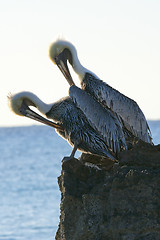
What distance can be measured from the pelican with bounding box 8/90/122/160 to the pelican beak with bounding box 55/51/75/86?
0.69 meters

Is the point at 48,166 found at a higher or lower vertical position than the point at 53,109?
higher

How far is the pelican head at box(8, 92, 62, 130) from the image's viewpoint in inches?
292

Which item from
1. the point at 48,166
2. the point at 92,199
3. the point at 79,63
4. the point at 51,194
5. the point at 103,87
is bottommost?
the point at 92,199

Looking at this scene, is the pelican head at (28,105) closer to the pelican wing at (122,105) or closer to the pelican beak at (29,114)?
the pelican beak at (29,114)

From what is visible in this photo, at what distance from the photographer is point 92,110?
739cm

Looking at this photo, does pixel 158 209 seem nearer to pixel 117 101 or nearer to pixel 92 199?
pixel 92 199

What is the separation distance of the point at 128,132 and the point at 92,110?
58cm

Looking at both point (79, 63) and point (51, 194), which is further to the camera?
point (51, 194)

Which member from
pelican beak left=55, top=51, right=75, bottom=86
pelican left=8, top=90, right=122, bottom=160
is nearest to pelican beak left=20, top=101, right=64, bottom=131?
pelican left=8, top=90, right=122, bottom=160

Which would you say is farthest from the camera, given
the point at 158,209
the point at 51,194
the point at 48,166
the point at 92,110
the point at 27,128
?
the point at 27,128

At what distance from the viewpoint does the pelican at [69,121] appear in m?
7.29

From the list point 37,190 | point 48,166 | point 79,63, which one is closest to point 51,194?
point 37,190

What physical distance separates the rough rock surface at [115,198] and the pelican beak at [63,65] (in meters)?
2.12

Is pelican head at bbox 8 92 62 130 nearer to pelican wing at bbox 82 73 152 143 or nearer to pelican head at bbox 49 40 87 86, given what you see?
pelican wing at bbox 82 73 152 143
